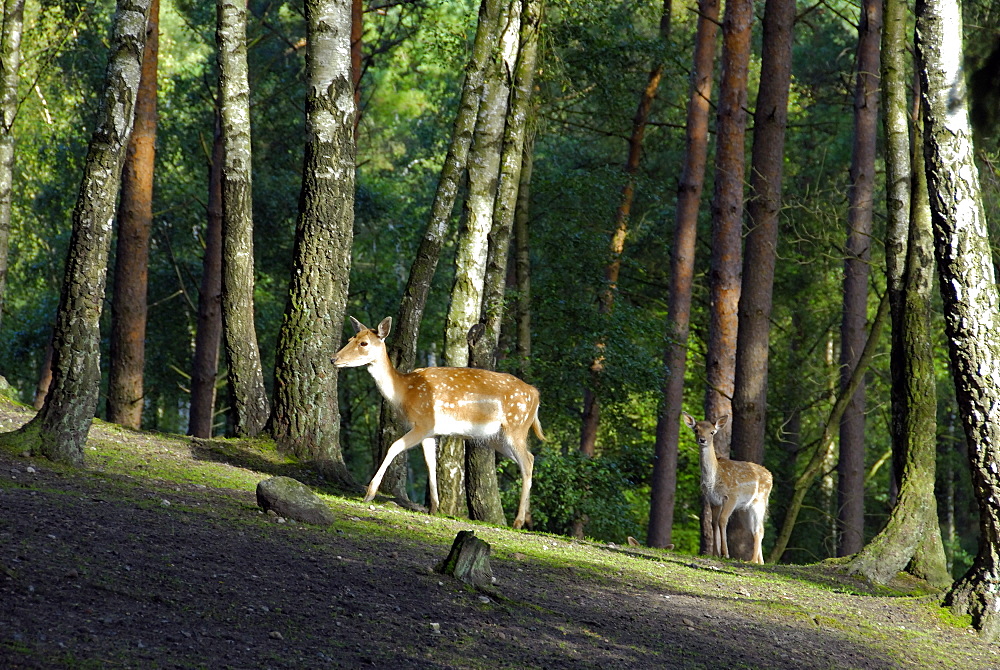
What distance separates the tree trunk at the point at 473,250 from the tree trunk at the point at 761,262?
479 centimetres

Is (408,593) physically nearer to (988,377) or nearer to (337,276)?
(988,377)

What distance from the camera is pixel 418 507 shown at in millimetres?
12945

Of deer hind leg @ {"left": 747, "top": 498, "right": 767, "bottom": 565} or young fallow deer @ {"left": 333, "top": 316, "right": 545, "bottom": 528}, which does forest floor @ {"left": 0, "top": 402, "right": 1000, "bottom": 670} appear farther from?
deer hind leg @ {"left": 747, "top": 498, "right": 767, "bottom": 565}

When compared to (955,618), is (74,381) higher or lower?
higher

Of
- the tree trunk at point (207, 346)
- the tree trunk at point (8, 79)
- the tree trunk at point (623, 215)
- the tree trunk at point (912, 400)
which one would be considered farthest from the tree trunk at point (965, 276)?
the tree trunk at point (623, 215)

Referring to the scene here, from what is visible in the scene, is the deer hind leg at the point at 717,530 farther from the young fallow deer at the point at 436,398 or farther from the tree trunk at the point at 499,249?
the young fallow deer at the point at 436,398

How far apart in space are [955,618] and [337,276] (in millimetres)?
6828

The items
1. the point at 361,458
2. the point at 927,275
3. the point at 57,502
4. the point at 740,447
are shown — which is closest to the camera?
the point at 57,502

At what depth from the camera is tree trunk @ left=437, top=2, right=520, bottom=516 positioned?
46.1 feet

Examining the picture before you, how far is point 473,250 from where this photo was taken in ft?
46.5

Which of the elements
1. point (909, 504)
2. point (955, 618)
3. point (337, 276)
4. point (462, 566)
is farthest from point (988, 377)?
point (337, 276)

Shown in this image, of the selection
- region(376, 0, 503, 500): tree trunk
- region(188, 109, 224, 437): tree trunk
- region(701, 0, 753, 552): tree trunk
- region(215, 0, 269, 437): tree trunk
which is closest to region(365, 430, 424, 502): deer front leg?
region(376, 0, 503, 500): tree trunk

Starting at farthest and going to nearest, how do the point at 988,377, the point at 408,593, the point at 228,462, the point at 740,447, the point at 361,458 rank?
the point at 361,458, the point at 740,447, the point at 228,462, the point at 988,377, the point at 408,593

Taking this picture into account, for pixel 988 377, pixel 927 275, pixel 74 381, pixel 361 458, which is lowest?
pixel 361 458
